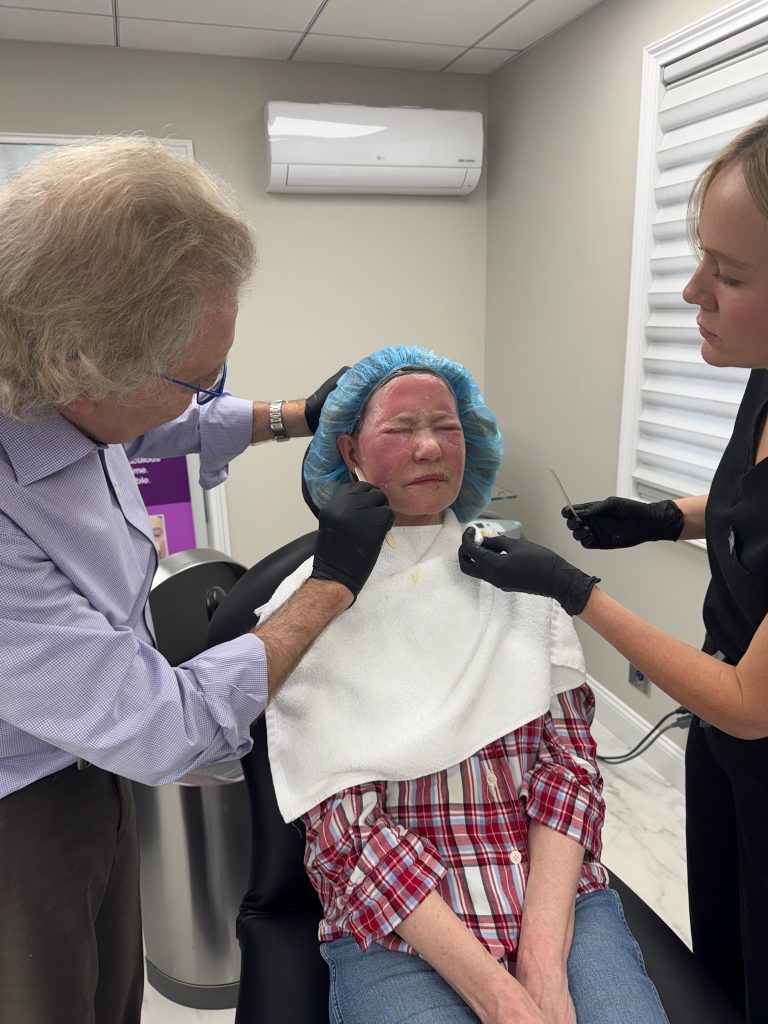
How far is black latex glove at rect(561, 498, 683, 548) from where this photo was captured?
Answer: 1535 mm

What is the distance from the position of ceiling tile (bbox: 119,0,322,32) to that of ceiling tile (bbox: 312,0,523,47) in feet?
0.27

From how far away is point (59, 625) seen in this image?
90 cm

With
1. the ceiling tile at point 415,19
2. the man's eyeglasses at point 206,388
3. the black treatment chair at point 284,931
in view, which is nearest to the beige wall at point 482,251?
the ceiling tile at point 415,19

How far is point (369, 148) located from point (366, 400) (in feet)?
6.14

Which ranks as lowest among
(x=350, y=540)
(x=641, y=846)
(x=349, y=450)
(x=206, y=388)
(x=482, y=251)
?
(x=641, y=846)

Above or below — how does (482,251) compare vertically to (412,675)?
above

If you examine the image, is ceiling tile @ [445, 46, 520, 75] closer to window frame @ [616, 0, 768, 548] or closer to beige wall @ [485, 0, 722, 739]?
beige wall @ [485, 0, 722, 739]

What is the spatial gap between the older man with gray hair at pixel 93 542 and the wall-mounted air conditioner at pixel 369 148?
1901 mm

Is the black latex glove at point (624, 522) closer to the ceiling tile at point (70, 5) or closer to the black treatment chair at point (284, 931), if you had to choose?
the black treatment chair at point (284, 931)

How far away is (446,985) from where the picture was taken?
1009mm

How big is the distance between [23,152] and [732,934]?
3.13m

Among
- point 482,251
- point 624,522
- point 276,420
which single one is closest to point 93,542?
point 276,420

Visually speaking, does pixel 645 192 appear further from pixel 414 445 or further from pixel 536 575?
pixel 536 575

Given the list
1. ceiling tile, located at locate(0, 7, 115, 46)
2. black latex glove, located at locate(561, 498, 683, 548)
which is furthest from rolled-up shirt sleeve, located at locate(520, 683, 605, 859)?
ceiling tile, located at locate(0, 7, 115, 46)
